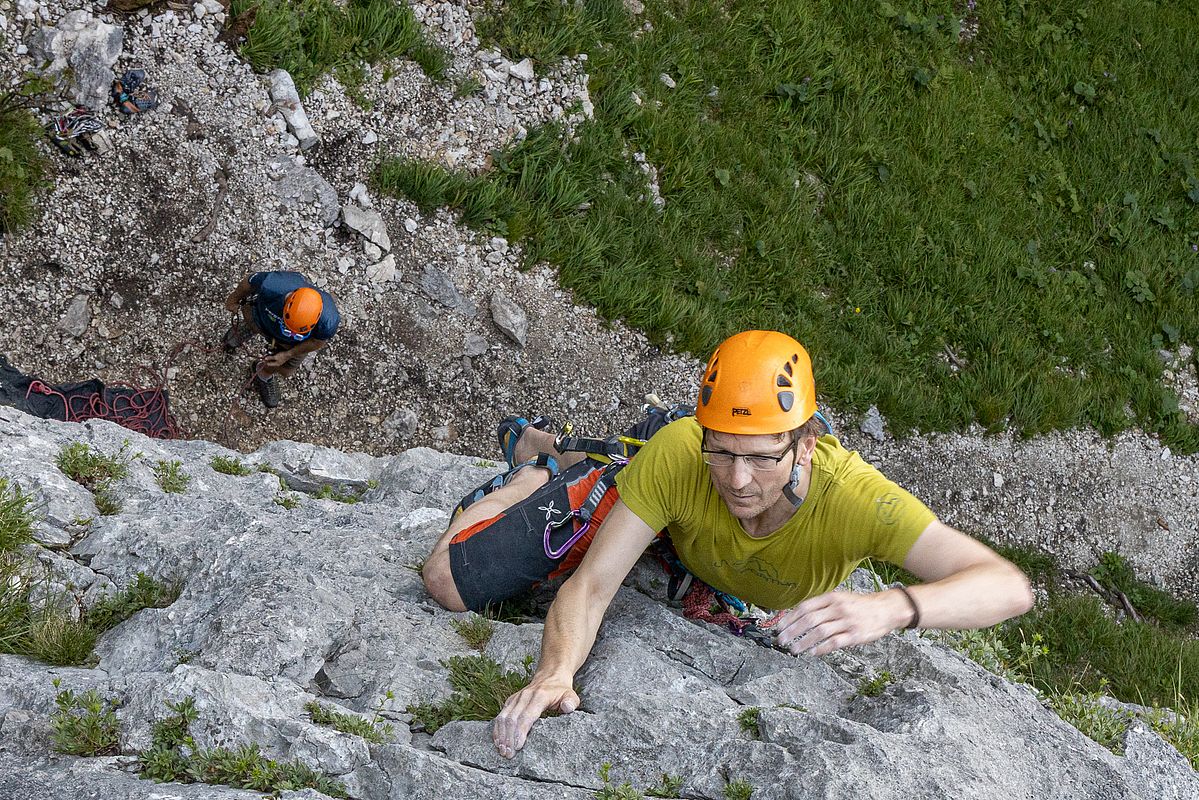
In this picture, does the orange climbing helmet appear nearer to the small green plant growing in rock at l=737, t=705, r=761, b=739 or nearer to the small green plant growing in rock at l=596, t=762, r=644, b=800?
the small green plant growing in rock at l=737, t=705, r=761, b=739

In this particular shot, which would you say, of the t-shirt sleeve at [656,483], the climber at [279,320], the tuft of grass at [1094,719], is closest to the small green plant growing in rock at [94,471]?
the climber at [279,320]

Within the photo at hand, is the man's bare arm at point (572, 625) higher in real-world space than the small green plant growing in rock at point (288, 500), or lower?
higher

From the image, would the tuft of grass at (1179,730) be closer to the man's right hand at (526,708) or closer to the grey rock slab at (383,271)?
the man's right hand at (526,708)

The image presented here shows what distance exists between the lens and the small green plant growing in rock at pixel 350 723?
3566 mm

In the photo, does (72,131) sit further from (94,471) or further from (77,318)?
(94,471)

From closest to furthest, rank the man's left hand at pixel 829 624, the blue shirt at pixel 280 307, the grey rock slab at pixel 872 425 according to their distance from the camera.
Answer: the man's left hand at pixel 829 624 < the blue shirt at pixel 280 307 < the grey rock slab at pixel 872 425

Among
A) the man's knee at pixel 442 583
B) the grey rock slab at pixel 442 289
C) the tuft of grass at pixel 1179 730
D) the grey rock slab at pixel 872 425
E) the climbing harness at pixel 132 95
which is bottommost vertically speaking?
the grey rock slab at pixel 872 425

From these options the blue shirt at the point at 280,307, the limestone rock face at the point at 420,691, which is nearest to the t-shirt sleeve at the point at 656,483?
the limestone rock face at the point at 420,691

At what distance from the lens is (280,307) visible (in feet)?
24.7

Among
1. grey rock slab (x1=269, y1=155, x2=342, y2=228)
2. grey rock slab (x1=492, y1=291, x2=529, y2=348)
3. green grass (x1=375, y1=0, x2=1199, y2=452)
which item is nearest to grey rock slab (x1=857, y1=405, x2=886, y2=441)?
green grass (x1=375, y1=0, x2=1199, y2=452)

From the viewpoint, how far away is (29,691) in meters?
3.60

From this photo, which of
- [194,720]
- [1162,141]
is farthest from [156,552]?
[1162,141]

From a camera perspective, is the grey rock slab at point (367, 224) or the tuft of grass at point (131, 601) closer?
the tuft of grass at point (131, 601)

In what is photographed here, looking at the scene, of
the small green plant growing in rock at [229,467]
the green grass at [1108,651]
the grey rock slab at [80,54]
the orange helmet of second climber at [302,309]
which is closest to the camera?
the small green plant growing in rock at [229,467]
